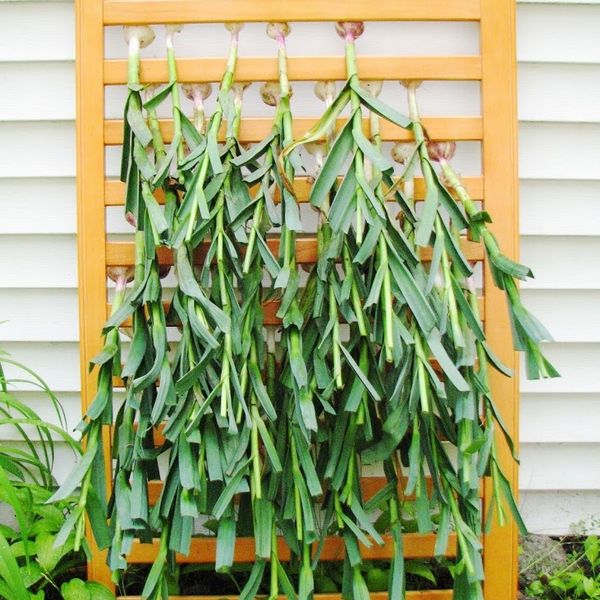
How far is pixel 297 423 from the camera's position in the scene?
1395 millimetres

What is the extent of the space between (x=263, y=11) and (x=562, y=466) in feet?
4.14

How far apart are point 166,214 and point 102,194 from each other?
0.21 meters

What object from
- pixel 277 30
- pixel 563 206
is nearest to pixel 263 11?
pixel 277 30

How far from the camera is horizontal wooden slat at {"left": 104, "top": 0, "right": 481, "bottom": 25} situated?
61.8 inches

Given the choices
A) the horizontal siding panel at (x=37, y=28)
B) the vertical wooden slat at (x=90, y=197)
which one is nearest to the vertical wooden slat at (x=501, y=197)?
the vertical wooden slat at (x=90, y=197)

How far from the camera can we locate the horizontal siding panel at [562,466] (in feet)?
5.93

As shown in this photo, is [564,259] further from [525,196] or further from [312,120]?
[312,120]

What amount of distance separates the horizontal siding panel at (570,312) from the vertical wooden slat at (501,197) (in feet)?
0.67

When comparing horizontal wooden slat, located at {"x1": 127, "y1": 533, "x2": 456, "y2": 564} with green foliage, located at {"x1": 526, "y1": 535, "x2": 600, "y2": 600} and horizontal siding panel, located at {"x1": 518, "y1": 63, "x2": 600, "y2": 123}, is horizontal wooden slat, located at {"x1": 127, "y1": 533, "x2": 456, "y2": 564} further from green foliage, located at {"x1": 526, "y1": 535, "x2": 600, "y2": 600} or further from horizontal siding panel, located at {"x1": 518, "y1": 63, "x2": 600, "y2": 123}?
horizontal siding panel, located at {"x1": 518, "y1": 63, "x2": 600, "y2": 123}

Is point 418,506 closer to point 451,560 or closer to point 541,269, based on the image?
point 451,560

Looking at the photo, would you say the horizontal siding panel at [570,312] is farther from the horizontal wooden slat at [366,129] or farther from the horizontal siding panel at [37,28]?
the horizontal siding panel at [37,28]

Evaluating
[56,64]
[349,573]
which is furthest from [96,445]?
[56,64]

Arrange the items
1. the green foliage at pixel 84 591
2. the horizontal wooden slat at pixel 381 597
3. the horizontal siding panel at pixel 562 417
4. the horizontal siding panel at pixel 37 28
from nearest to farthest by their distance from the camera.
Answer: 1. the green foliage at pixel 84 591
2. the horizontal wooden slat at pixel 381 597
3. the horizontal siding panel at pixel 37 28
4. the horizontal siding panel at pixel 562 417

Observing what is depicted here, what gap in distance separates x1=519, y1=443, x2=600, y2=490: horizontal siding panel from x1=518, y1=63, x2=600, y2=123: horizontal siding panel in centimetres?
78
